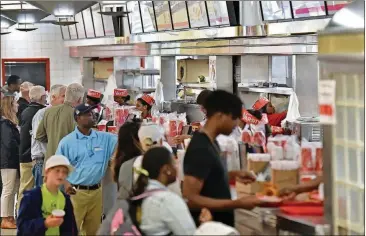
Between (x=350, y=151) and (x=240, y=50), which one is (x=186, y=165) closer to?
(x=350, y=151)

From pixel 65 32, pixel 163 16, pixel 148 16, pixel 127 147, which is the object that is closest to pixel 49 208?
pixel 127 147

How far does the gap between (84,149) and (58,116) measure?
122 cm

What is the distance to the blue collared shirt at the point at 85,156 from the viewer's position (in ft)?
25.0

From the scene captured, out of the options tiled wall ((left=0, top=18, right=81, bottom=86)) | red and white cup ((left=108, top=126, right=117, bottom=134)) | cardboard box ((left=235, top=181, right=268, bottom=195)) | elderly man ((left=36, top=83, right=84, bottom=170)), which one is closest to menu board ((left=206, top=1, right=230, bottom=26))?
red and white cup ((left=108, top=126, right=117, bottom=134))

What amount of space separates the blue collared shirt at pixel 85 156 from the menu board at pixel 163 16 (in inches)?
214

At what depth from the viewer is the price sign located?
432 cm

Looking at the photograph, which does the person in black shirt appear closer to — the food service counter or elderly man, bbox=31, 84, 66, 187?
the food service counter

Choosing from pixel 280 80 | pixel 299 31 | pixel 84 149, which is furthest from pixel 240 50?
pixel 84 149

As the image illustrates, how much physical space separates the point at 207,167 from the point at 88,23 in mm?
14170

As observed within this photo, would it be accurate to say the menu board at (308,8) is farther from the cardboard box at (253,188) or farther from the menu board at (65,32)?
the menu board at (65,32)

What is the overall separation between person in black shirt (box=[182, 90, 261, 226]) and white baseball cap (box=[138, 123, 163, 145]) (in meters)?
1.01

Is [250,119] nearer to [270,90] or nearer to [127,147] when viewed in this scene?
[127,147]

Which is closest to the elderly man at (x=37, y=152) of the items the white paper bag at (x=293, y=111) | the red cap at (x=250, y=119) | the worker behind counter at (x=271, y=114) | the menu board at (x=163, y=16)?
the worker behind counter at (x=271, y=114)

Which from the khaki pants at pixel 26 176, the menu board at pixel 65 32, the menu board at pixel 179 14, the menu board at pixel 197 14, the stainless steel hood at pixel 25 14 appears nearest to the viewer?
the khaki pants at pixel 26 176
